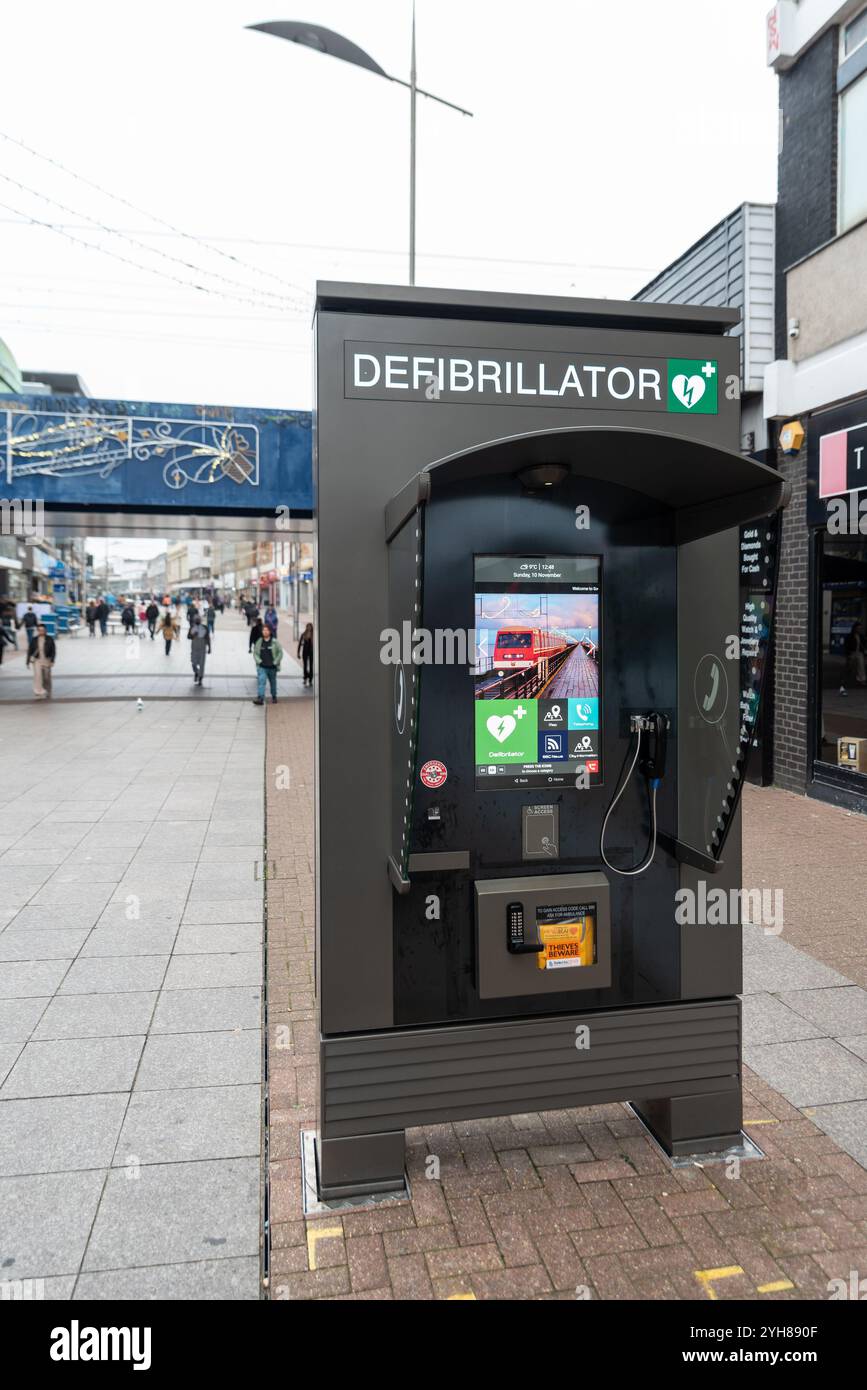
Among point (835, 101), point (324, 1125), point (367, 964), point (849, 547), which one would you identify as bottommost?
point (324, 1125)

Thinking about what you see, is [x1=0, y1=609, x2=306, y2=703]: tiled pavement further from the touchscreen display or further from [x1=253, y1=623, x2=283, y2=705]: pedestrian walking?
the touchscreen display

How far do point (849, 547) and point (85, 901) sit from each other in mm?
8255

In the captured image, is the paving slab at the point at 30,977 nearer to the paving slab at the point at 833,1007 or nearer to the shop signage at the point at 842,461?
the paving slab at the point at 833,1007

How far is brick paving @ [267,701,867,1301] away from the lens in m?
3.13

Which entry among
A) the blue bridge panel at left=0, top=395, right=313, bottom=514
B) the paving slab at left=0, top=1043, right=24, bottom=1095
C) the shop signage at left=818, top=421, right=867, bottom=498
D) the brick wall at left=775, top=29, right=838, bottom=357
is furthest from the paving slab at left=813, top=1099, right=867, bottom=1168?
the blue bridge panel at left=0, top=395, right=313, bottom=514

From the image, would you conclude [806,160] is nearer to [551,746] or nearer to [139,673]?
[551,746]

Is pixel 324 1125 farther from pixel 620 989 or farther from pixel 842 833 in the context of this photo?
pixel 842 833

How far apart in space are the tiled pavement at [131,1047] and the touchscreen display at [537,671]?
Result: 1.91 meters

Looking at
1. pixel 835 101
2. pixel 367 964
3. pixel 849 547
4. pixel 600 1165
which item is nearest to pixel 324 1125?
pixel 367 964

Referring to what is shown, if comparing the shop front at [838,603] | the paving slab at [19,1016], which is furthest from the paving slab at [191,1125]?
the shop front at [838,603]

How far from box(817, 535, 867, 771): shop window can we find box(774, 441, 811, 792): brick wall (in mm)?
244

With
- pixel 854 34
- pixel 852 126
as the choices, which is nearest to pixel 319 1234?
Answer: pixel 852 126

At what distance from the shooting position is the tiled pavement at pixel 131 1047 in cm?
330

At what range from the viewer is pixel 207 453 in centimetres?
1936
